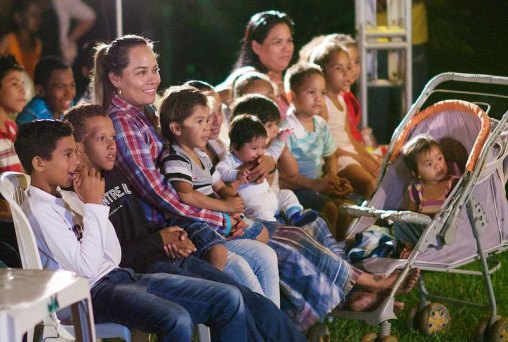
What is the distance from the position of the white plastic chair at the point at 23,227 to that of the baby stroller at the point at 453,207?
146 centimetres

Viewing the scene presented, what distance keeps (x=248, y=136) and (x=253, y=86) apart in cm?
65

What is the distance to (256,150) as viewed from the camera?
4871 millimetres

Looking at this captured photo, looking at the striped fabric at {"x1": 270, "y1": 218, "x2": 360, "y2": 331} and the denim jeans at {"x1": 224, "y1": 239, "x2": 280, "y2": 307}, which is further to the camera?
the striped fabric at {"x1": 270, "y1": 218, "x2": 360, "y2": 331}

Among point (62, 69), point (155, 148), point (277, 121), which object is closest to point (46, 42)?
point (62, 69)

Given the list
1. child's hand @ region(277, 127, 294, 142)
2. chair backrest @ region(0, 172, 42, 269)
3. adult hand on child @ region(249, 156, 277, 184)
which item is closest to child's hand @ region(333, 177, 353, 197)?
child's hand @ region(277, 127, 294, 142)

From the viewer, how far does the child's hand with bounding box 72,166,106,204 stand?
381cm

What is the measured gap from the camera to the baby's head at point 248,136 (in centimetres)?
484

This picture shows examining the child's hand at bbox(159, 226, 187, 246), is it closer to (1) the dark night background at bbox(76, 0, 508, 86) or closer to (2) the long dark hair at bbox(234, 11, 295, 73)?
(2) the long dark hair at bbox(234, 11, 295, 73)

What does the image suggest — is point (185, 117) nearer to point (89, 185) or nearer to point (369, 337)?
point (89, 185)

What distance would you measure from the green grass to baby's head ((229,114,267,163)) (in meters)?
0.94

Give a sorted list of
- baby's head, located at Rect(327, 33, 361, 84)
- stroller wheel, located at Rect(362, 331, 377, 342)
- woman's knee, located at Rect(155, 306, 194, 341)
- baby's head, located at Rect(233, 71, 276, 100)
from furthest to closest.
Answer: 1. baby's head, located at Rect(327, 33, 361, 84)
2. baby's head, located at Rect(233, 71, 276, 100)
3. stroller wheel, located at Rect(362, 331, 377, 342)
4. woman's knee, located at Rect(155, 306, 194, 341)

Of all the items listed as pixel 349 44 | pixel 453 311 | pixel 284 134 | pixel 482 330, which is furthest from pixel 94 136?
pixel 349 44

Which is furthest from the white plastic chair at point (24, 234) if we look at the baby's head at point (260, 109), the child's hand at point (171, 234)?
the baby's head at point (260, 109)

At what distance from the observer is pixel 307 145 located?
5809 mm
